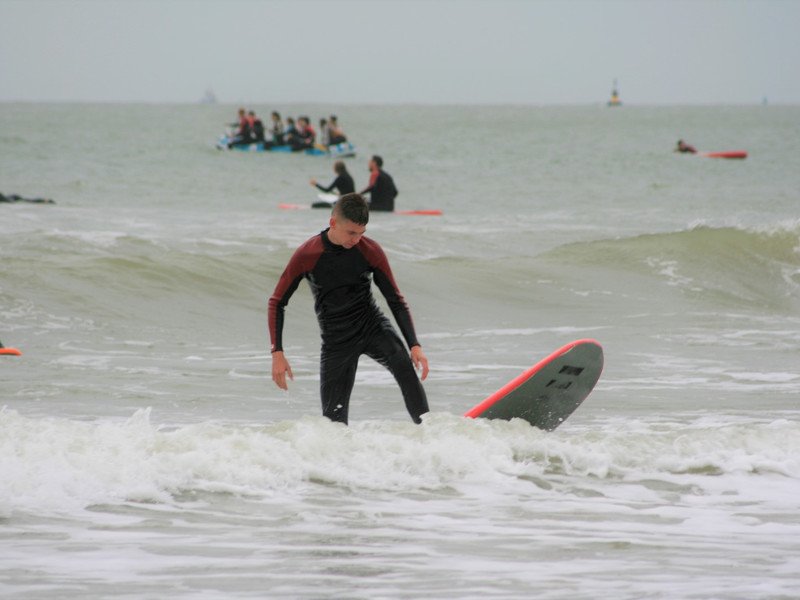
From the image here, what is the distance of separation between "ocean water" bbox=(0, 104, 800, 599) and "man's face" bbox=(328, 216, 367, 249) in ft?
3.33

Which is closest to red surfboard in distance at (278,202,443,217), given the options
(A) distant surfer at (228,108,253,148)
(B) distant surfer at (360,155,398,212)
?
(B) distant surfer at (360,155,398,212)

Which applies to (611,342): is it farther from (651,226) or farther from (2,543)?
(651,226)

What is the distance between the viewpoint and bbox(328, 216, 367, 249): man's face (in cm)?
570

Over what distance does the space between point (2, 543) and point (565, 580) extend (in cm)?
225

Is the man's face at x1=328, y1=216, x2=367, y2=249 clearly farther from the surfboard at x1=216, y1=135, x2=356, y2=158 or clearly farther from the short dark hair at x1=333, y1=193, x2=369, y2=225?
the surfboard at x1=216, y1=135, x2=356, y2=158

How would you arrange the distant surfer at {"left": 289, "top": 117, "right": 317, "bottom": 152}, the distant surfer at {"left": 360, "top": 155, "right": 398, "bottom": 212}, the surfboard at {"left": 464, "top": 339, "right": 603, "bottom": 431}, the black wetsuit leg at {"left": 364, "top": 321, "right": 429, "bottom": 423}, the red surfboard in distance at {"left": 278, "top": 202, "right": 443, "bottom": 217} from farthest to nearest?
1. the distant surfer at {"left": 289, "top": 117, "right": 317, "bottom": 152}
2. the red surfboard in distance at {"left": 278, "top": 202, "right": 443, "bottom": 217}
3. the distant surfer at {"left": 360, "top": 155, "right": 398, "bottom": 212}
4. the surfboard at {"left": 464, "top": 339, "right": 603, "bottom": 431}
5. the black wetsuit leg at {"left": 364, "top": 321, "right": 429, "bottom": 423}

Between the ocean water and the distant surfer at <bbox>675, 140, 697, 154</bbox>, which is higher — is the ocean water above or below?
below

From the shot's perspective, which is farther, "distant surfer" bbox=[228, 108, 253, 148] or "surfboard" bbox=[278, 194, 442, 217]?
"distant surfer" bbox=[228, 108, 253, 148]

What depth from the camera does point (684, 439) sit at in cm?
671

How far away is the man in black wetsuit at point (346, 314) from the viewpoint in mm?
5883

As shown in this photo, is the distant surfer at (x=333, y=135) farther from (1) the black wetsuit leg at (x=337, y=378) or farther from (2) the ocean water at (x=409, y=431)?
(1) the black wetsuit leg at (x=337, y=378)

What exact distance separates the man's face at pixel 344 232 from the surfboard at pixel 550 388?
1.21m

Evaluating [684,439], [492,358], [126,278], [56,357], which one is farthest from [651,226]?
[684,439]

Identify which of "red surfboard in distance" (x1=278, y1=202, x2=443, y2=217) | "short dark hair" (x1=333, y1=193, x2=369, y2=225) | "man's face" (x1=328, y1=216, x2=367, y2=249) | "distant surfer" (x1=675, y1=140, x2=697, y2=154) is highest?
"distant surfer" (x1=675, y1=140, x2=697, y2=154)
